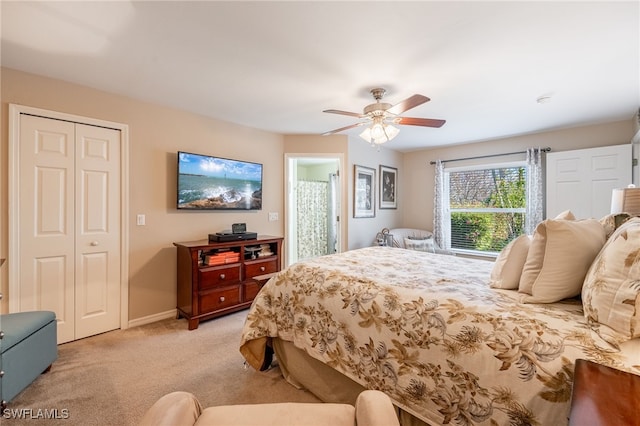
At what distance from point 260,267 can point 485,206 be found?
12.1ft

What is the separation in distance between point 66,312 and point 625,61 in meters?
4.99

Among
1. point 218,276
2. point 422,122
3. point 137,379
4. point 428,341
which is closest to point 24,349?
point 137,379

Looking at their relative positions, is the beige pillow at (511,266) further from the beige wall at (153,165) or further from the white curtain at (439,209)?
the white curtain at (439,209)

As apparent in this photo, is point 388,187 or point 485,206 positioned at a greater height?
point 388,187

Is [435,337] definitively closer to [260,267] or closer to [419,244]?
[260,267]

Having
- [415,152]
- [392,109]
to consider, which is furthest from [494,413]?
[415,152]

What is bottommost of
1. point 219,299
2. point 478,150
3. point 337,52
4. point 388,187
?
point 219,299

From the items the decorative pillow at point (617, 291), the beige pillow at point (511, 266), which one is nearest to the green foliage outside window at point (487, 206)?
the beige pillow at point (511, 266)

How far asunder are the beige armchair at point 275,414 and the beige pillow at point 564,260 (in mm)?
900

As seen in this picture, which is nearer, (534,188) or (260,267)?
(260,267)

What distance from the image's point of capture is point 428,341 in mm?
1266

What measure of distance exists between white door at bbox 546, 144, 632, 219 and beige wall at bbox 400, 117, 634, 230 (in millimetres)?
234

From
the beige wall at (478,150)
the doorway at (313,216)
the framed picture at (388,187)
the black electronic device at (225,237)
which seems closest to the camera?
the black electronic device at (225,237)

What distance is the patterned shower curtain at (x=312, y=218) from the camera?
5344 millimetres
